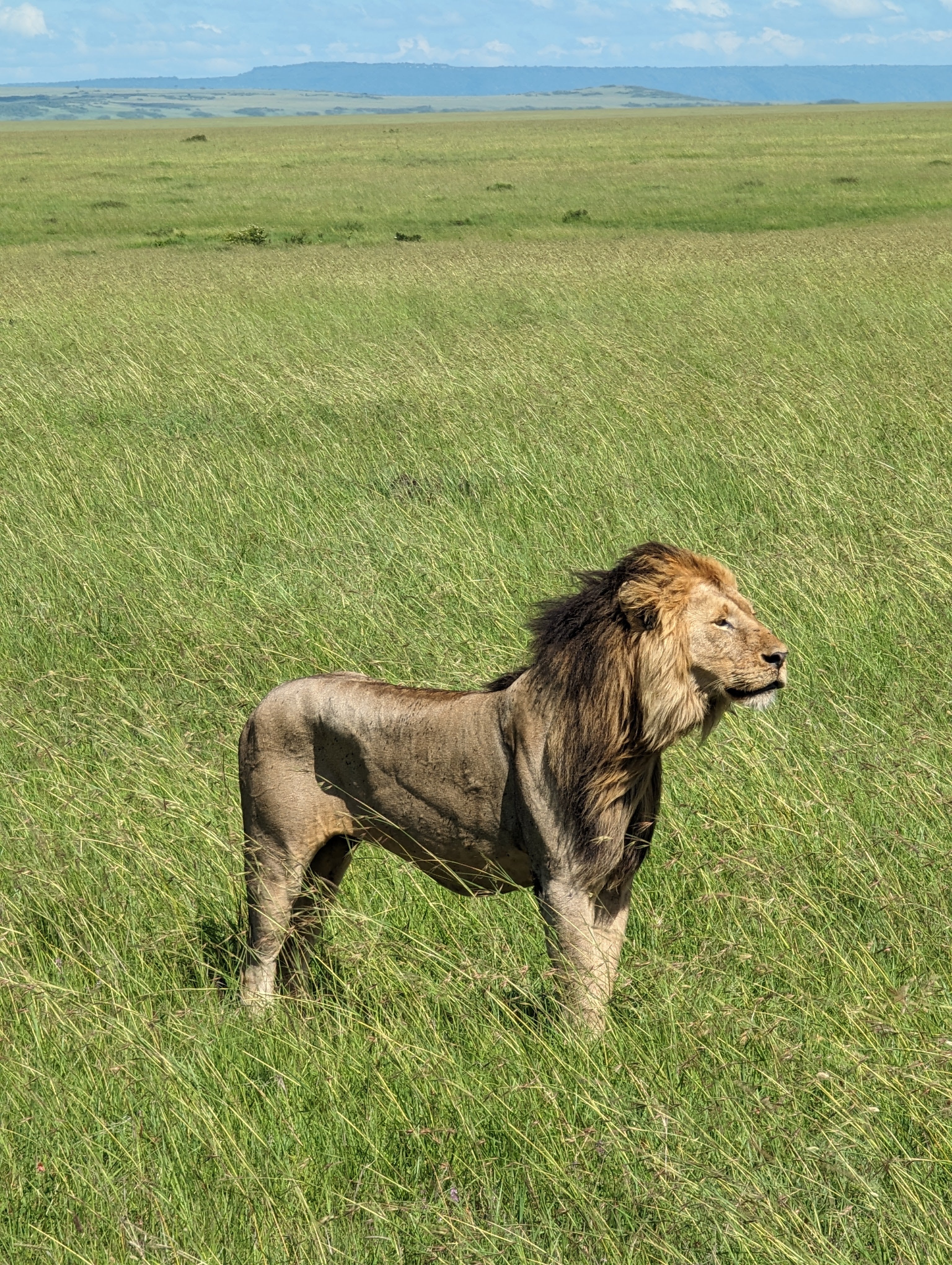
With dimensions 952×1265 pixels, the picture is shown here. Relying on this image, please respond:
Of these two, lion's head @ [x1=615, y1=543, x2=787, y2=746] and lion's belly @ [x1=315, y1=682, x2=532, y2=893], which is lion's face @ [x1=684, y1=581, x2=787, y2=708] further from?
lion's belly @ [x1=315, y1=682, x2=532, y2=893]

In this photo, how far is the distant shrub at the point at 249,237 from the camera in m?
25.9

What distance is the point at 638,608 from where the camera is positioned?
293 centimetres

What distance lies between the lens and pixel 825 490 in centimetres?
768

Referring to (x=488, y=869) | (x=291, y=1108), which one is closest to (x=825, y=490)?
(x=488, y=869)

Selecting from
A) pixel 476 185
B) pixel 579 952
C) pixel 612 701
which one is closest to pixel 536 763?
pixel 612 701

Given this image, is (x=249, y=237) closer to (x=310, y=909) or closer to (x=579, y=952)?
(x=310, y=909)

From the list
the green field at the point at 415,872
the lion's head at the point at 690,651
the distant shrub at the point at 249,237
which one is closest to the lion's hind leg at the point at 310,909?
the green field at the point at 415,872

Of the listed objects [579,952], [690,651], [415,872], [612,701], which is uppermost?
[690,651]

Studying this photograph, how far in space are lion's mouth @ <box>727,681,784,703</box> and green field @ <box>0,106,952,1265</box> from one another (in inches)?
23.0

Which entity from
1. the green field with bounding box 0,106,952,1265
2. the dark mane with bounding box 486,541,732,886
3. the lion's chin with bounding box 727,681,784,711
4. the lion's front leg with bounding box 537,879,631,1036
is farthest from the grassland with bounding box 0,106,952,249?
the lion's front leg with bounding box 537,879,631,1036

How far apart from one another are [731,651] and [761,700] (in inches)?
5.0

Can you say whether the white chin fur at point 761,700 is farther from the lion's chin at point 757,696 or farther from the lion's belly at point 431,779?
the lion's belly at point 431,779

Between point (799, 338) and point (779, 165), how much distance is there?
35.4 meters

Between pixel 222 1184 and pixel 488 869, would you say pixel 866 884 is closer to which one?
pixel 488 869
